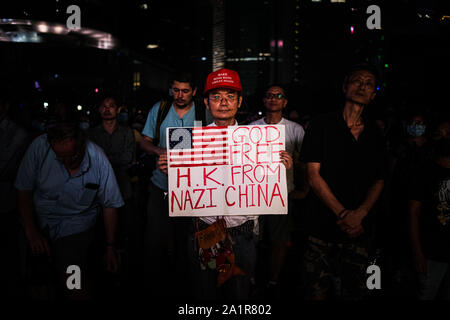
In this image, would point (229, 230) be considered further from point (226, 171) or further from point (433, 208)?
point (433, 208)

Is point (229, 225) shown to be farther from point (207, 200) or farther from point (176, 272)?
point (176, 272)

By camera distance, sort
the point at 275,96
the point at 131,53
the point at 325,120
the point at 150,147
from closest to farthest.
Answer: the point at 325,120
the point at 150,147
the point at 275,96
the point at 131,53

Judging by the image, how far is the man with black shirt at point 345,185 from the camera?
2.46m

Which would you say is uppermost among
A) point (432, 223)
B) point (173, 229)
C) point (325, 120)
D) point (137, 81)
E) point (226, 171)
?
point (137, 81)

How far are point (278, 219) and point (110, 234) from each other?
5.74ft

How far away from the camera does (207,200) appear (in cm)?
246

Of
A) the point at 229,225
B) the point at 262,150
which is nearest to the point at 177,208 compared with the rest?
the point at 229,225

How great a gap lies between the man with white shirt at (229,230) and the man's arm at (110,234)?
0.72 metres

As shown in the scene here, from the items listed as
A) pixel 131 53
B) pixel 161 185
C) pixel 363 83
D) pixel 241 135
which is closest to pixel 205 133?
pixel 241 135

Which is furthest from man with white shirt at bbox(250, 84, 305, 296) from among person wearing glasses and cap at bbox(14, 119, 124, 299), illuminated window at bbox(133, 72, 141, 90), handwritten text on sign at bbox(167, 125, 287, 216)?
illuminated window at bbox(133, 72, 141, 90)

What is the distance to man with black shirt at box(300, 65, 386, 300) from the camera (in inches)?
96.7

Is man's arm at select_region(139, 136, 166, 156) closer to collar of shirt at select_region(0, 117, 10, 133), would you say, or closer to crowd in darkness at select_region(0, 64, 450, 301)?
crowd in darkness at select_region(0, 64, 450, 301)

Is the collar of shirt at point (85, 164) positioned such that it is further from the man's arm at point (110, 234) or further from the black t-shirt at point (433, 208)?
the black t-shirt at point (433, 208)

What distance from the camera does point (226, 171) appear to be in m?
2.47
